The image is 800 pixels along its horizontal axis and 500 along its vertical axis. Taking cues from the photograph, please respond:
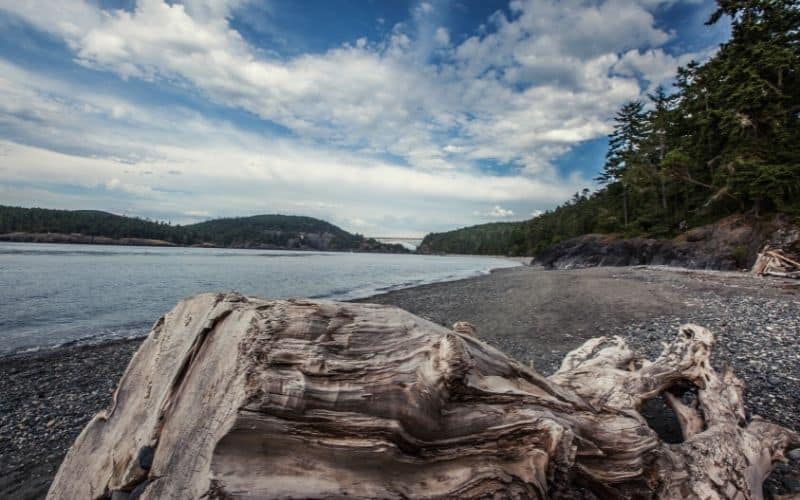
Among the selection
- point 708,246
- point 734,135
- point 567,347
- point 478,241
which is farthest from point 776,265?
point 478,241

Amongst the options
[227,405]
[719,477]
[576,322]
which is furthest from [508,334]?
[227,405]

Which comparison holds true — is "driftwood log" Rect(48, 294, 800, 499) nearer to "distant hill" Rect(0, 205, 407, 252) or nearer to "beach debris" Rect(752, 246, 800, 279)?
"beach debris" Rect(752, 246, 800, 279)

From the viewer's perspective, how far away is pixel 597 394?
388cm

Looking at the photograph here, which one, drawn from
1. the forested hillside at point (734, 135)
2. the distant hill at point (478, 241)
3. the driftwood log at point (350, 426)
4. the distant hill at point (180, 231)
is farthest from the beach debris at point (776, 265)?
the distant hill at point (180, 231)

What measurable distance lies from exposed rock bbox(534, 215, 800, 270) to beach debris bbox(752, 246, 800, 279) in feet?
8.19

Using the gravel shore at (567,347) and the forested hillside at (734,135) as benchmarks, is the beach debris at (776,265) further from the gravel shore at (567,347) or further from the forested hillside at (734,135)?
the forested hillside at (734,135)

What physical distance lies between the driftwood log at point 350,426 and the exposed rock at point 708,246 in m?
24.9

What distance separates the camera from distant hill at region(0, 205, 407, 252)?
3890 inches

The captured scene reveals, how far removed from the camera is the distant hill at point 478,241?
430 feet

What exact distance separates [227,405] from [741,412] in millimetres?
4867

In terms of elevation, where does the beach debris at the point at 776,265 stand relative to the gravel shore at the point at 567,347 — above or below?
above

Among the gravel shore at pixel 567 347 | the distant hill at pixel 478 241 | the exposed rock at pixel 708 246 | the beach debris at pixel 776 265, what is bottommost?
the gravel shore at pixel 567 347

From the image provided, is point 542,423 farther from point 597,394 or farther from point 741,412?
point 741,412

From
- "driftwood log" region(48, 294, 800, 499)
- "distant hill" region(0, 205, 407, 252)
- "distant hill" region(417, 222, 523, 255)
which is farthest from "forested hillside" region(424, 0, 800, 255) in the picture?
"distant hill" region(0, 205, 407, 252)
